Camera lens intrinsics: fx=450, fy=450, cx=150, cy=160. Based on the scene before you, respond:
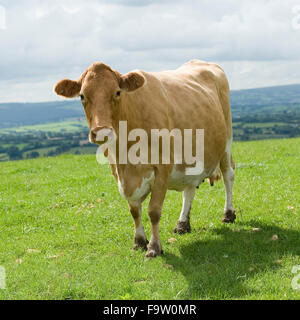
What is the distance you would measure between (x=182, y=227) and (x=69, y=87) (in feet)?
12.7

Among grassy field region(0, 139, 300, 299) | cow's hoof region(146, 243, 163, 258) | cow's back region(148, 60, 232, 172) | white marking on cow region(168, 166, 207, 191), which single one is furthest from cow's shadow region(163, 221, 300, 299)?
cow's back region(148, 60, 232, 172)

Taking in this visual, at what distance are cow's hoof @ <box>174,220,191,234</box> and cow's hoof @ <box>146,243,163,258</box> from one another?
1390mm

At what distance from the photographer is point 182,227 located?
372 inches

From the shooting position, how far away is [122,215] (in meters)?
11.2

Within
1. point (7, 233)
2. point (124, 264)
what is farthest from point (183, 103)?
point (7, 233)

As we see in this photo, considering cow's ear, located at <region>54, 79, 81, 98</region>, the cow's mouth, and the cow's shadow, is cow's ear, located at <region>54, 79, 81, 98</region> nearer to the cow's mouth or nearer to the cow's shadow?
the cow's mouth

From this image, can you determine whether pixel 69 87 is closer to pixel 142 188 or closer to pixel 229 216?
pixel 142 188

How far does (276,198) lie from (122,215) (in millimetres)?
3940

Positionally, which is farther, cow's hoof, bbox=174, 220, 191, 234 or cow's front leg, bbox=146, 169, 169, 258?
cow's hoof, bbox=174, 220, 191, 234

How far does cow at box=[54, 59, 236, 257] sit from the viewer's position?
274 inches

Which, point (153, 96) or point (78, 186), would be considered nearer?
point (153, 96)

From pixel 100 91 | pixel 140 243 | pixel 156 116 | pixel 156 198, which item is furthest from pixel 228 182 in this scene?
pixel 100 91
